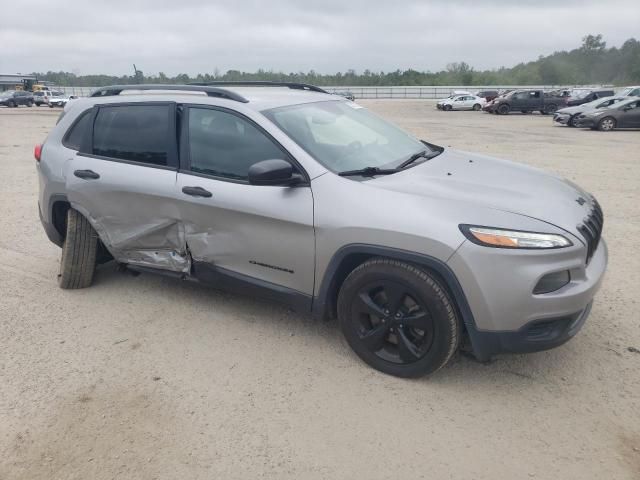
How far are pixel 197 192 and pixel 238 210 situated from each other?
379mm

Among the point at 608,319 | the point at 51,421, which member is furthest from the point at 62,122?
the point at 608,319

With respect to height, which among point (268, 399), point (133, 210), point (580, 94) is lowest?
point (268, 399)

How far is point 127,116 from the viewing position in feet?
13.6

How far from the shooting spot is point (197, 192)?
3.62m

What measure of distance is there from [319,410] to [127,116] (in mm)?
2783

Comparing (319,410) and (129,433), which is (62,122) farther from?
(319,410)

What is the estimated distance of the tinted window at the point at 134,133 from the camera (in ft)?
12.8

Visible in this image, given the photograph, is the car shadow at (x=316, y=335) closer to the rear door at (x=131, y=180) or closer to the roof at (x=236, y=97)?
the rear door at (x=131, y=180)

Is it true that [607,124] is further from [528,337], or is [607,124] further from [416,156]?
[528,337]

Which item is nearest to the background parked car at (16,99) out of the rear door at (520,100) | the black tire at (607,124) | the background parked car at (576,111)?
the rear door at (520,100)

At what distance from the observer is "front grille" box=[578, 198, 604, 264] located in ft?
9.71

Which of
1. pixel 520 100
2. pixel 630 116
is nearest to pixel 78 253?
pixel 630 116

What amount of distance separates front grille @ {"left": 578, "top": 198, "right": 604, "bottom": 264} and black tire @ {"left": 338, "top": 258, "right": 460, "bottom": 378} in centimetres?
88

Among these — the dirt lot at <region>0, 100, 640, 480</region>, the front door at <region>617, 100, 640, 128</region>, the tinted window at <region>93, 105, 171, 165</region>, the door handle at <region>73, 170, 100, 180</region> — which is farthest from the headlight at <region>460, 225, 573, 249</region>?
the front door at <region>617, 100, 640, 128</region>
